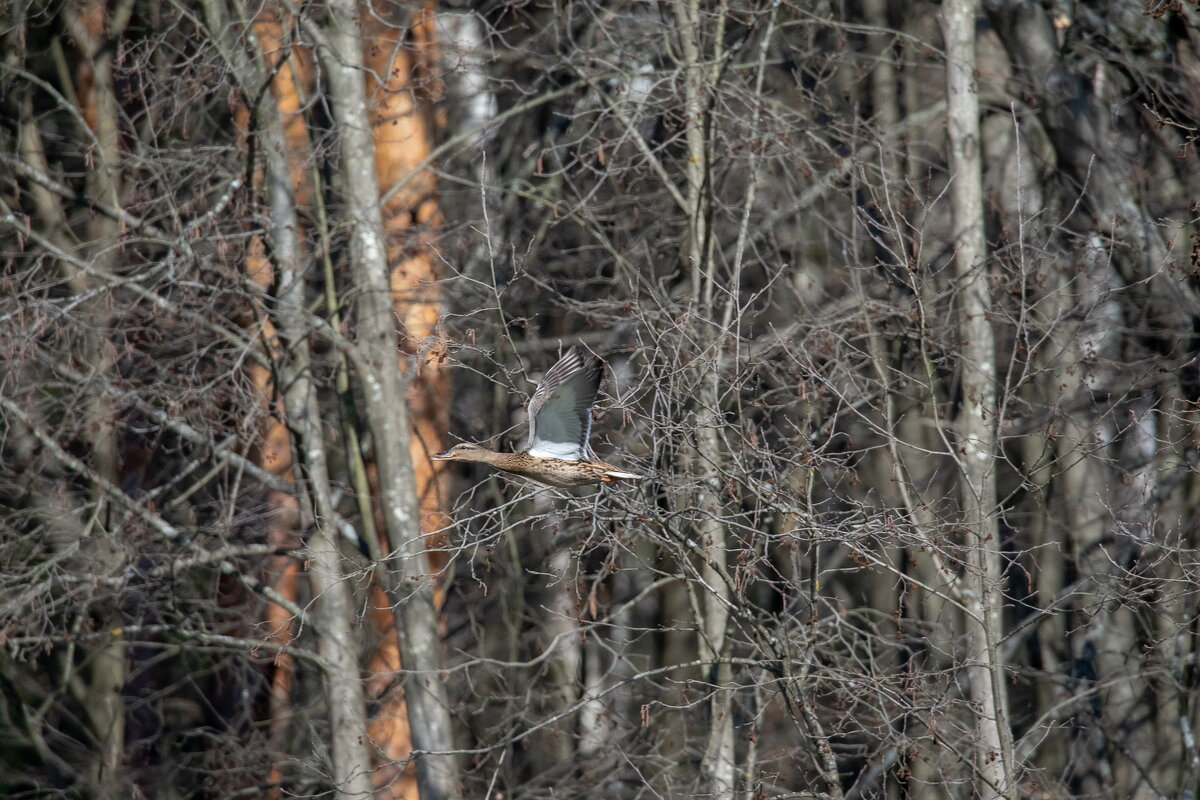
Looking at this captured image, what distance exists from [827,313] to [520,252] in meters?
3.89

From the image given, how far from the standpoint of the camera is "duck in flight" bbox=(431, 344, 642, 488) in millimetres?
6625

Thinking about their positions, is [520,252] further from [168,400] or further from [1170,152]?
[1170,152]

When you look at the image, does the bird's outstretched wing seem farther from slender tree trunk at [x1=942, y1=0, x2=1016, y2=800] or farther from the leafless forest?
slender tree trunk at [x1=942, y1=0, x2=1016, y2=800]

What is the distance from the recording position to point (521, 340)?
1290cm

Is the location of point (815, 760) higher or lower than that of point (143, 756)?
higher

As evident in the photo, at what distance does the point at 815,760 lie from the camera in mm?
6504

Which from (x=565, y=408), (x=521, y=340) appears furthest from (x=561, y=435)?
(x=521, y=340)

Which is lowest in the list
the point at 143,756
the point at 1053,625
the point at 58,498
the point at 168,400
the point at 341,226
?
the point at 143,756

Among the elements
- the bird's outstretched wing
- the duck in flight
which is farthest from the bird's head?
the bird's outstretched wing

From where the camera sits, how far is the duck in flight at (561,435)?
6625 mm

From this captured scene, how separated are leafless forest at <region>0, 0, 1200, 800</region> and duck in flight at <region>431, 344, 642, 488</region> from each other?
1485mm

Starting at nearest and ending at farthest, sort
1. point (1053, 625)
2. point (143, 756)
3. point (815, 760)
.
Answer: point (815, 760) < point (1053, 625) < point (143, 756)

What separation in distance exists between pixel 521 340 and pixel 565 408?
244 inches

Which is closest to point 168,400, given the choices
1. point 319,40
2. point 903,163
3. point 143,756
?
point 319,40
